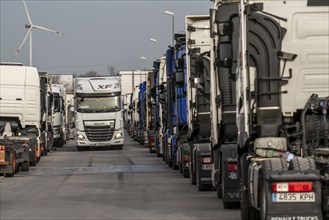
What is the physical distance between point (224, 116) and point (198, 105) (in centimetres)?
473

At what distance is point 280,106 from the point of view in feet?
38.3

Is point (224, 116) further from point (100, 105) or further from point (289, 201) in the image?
point (100, 105)

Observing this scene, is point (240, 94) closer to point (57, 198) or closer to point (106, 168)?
point (57, 198)

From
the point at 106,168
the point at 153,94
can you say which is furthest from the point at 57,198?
the point at 153,94

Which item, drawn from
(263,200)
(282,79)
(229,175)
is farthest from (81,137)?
(263,200)

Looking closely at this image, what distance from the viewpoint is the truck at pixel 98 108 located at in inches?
1770

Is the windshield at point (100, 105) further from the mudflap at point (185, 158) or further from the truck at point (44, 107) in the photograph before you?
the mudflap at point (185, 158)

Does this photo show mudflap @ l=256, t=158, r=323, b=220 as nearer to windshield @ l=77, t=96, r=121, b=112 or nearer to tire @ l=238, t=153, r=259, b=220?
tire @ l=238, t=153, r=259, b=220

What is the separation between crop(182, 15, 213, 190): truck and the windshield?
22.5m

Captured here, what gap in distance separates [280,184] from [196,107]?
10.5 m

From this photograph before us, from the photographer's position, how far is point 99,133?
4625 cm

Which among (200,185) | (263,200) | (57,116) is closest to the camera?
(263,200)

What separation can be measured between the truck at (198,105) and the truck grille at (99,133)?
23.2 m

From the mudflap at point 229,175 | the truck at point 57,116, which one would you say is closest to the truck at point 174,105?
the mudflap at point 229,175
